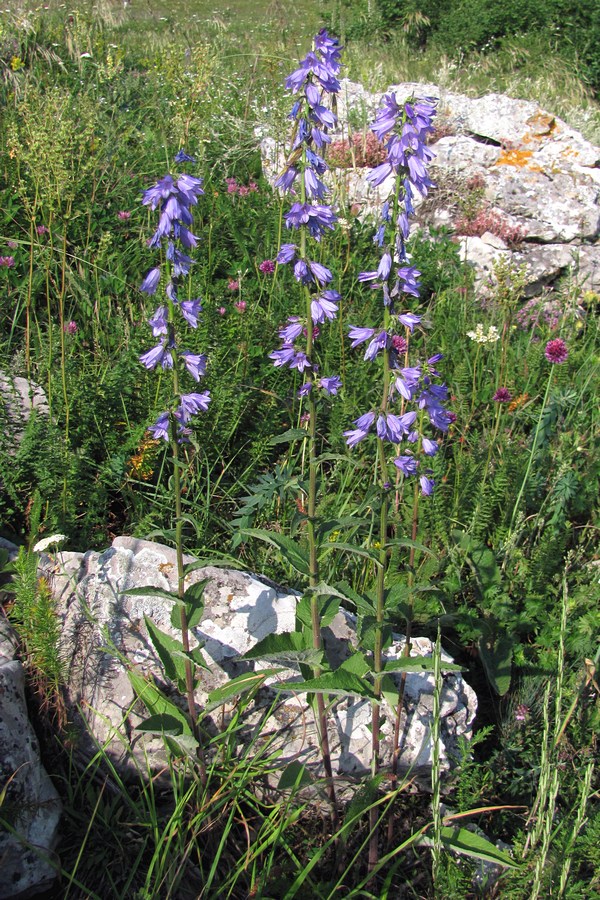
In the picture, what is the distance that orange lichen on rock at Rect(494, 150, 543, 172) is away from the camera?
242 inches

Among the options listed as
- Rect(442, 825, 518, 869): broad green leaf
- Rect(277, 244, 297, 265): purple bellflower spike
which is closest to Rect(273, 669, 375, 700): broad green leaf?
Rect(442, 825, 518, 869): broad green leaf

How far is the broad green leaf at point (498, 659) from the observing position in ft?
8.83

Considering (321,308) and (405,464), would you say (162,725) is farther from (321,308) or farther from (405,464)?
(321,308)

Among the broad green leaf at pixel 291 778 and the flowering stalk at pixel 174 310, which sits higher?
the flowering stalk at pixel 174 310

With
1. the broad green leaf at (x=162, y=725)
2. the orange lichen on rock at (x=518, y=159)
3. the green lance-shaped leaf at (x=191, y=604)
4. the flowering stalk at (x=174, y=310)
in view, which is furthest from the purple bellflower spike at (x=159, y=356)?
the orange lichen on rock at (x=518, y=159)

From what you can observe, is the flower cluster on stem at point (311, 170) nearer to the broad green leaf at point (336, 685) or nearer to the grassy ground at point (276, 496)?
the grassy ground at point (276, 496)

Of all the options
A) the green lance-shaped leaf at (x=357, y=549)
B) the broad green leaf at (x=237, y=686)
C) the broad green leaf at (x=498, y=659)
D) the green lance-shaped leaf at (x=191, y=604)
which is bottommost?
the broad green leaf at (x=498, y=659)

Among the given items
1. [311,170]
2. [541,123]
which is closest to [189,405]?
[311,170]

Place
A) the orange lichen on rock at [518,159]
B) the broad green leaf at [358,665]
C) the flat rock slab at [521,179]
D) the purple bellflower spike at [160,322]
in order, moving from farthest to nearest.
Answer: the orange lichen on rock at [518,159] → the flat rock slab at [521,179] → the broad green leaf at [358,665] → the purple bellflower spike at [160,322]

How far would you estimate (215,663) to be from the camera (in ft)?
8.16

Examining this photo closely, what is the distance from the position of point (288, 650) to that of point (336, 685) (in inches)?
9.0

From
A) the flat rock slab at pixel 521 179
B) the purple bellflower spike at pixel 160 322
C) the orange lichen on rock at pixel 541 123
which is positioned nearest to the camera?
the purple bellflower spike at pixel 160 322

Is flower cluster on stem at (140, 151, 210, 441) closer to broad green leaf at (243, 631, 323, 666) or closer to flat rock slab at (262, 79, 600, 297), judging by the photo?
broad green leaf at (243, 631, 323, 666)

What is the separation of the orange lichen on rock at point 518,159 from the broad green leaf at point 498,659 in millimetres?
4636
